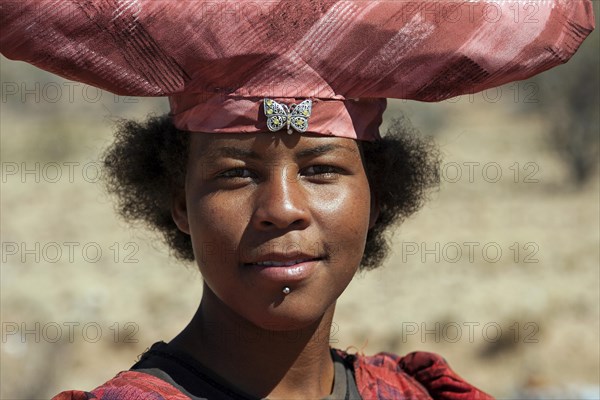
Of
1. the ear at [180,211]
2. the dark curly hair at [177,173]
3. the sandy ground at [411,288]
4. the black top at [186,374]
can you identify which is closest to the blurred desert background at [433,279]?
the sandy ground at [411,288]

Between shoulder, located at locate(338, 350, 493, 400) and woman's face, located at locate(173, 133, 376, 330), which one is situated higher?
woman's face, located at locate(173, 133, 376, 330)

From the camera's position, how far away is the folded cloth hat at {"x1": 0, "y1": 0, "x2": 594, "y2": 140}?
212cm

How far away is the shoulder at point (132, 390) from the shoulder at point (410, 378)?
0.65 meters

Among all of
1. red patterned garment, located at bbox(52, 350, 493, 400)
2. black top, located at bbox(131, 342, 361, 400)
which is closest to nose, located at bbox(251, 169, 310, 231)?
black top, located at bbox(131, 342, 361, 400)

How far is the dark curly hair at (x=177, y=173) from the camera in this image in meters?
2.63

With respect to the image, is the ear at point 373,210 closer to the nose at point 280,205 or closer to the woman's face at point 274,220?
the woman's face at point 274,220

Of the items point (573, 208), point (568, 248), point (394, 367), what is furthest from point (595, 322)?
point (394, 367)

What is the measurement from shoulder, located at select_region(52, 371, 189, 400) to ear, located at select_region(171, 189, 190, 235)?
0.40m

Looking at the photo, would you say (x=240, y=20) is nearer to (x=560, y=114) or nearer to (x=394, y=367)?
(x=394, y=367)

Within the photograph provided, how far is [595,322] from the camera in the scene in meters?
8.14

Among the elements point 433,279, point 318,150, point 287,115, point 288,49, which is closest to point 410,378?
point 318,150

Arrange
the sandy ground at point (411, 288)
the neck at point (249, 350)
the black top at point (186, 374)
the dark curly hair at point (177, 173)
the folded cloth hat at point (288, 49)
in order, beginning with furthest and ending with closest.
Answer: the sandy ground at point (411, 288), the dark curly hair at point (177, 173), the neck at point (249, 350), the black top at point (186, 374), the folded cloth hat at point (288, 49)

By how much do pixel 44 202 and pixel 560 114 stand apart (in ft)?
26.0

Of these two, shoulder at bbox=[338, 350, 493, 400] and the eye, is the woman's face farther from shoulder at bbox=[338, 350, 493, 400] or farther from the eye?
shoulder at bbox=[338, 350, 493, 400]
